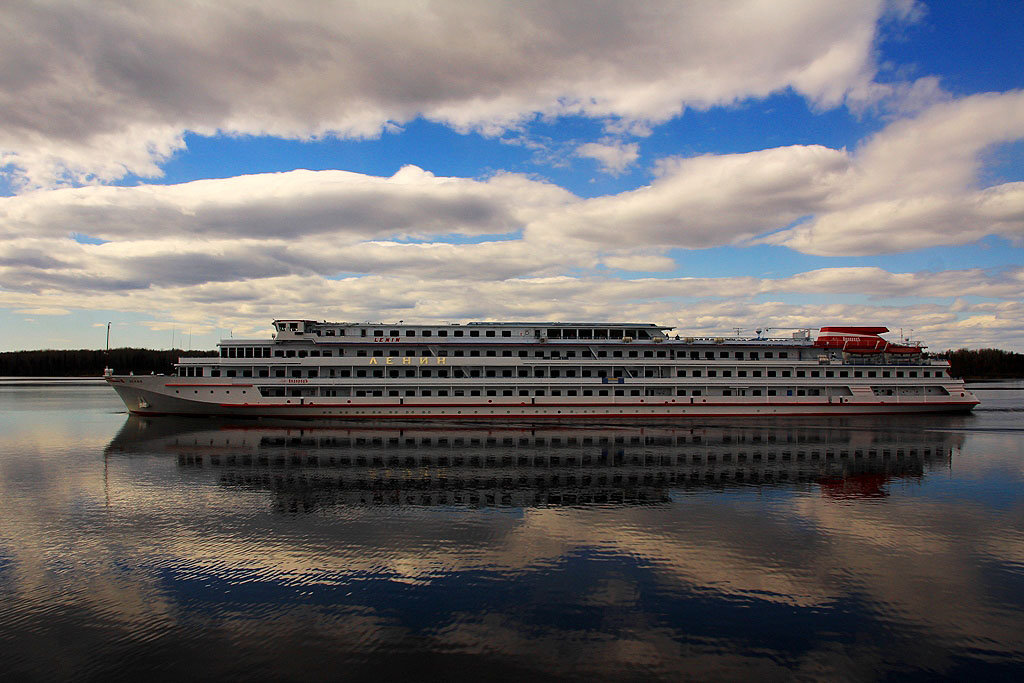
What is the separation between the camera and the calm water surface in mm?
14742

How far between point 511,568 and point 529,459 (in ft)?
66.4

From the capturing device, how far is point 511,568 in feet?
65.9

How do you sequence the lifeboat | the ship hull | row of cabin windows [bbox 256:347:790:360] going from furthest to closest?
the lifeboat < row of cabin windows [bbox 256:347:790:360] < the ship hull

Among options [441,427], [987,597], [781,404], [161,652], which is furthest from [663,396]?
[161,652]

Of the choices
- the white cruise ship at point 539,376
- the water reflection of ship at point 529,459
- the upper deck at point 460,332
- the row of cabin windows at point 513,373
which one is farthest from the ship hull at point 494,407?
the upper deck at point 460,332

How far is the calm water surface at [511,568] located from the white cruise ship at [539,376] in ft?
68.9

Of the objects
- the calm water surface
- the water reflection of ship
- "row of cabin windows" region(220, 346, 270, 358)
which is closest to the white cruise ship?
"row of cabin windows" region(220, 346, 270, 358)

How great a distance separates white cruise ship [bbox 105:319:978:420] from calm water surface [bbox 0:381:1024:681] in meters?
21.0

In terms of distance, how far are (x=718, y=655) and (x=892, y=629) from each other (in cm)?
549

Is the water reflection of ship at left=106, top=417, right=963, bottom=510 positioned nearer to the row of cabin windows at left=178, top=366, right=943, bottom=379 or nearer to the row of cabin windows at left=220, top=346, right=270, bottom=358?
the row of cabin windows at left=178, top=366, right=943, bottom=379

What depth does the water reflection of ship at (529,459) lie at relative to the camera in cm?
3117

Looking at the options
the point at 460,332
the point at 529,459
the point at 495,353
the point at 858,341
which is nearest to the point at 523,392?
the point at 495,353

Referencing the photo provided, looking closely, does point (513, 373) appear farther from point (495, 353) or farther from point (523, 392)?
point (495, 353)

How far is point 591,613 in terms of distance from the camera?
1689cm
